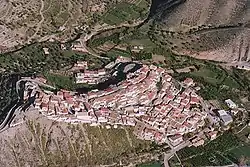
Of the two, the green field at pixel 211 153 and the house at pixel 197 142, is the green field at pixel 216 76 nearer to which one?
the green field at pixel 211 153

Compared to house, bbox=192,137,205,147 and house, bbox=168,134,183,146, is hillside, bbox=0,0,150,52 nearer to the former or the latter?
house, bbox=168,134,183,146

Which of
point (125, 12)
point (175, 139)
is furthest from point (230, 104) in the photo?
point (125, 12)

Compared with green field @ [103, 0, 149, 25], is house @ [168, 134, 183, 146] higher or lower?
lower

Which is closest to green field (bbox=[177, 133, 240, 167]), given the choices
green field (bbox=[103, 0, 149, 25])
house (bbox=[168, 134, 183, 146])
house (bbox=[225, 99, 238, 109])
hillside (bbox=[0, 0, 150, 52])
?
house (bbox=[168, 134, 183, 146])

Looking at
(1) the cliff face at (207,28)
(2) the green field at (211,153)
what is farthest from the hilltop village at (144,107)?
(1) the cliff face at (207,28)

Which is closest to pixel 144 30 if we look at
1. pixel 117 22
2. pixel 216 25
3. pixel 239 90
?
pixel 117 22

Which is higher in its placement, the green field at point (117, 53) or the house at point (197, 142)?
the green field at point (117, 53)

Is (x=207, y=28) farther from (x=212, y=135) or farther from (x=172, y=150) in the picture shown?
(x=172, y=150)

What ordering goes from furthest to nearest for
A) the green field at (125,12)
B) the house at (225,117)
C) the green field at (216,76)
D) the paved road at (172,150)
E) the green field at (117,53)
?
the green field at (125,12) → the green field at (117,53) → the green field at (216,76) → the house at (225,117) → the paved road at (172,150)
